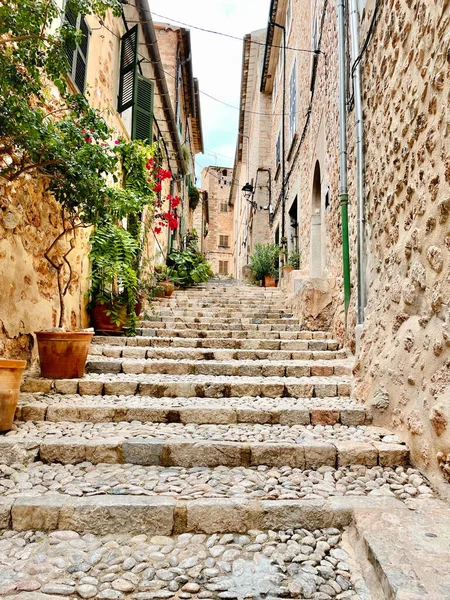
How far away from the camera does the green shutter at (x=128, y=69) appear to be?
5.90 meters

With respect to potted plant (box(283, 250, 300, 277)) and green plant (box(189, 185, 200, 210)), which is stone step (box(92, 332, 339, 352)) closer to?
potted plant (box(283, 250, 300, 277))

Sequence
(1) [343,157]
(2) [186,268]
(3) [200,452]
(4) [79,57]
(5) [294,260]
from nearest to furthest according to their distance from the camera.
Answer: (3) [200,452] < (1) [343,157] < (4) [79,57] < (5) [294,260] < (2) [186,268]

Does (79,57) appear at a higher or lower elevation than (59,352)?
higher

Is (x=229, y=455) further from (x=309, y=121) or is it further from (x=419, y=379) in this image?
(x=309, y=121)

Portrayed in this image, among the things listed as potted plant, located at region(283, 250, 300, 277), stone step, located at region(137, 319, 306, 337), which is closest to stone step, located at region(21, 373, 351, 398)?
stone step, located at region(137, 319, 306, 337)

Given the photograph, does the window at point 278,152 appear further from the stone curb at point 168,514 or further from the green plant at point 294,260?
the stone curb at point 168,514

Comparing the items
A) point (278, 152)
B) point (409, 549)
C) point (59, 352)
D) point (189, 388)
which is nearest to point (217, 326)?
point (189, 388)

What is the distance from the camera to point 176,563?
1561 mm

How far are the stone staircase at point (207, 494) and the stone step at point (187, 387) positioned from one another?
0.04ft

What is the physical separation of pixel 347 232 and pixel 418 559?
130 inches

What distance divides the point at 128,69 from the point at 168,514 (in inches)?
246

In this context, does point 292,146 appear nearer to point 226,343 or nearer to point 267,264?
point 267,264

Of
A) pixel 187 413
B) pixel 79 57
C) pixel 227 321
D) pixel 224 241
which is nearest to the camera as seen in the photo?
pixel 187 413

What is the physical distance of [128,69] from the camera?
6000 millimetres
